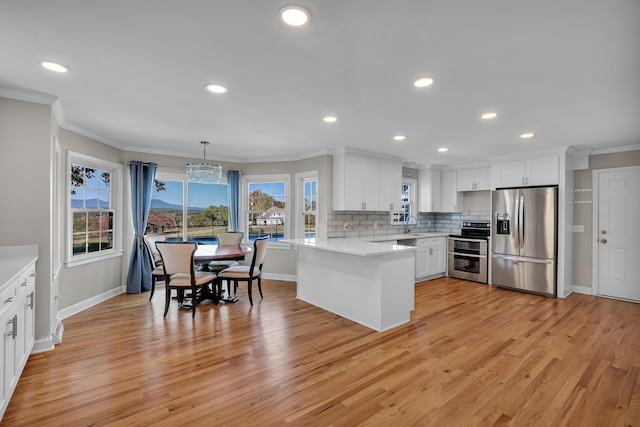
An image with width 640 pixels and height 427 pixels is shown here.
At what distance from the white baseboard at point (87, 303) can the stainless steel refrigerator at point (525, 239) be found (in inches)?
249

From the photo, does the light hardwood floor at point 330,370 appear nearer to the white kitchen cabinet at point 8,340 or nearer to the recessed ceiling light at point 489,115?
the white kitchen cabinet at point 8,340

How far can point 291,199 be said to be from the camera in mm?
5824

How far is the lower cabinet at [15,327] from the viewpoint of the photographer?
6.04 feet

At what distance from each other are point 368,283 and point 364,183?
7.22ft

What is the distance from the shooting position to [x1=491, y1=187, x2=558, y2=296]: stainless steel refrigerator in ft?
15.7

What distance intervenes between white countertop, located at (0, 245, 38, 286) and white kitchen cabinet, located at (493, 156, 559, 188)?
6.32m

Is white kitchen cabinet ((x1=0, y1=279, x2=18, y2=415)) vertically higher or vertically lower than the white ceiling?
lower

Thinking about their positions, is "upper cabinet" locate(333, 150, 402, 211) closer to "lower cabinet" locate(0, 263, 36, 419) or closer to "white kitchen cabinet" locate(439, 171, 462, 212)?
"white kitchen cabinet" locate(439, 171, 462, 212)

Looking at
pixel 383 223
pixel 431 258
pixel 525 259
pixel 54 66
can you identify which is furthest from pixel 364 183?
pixel 54 66

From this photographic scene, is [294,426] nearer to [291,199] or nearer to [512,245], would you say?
[291,199]

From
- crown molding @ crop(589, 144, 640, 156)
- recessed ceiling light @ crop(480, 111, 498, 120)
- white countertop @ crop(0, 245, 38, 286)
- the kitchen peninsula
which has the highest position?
recessed ceiling light @ crop(480, 111, 498, 120)

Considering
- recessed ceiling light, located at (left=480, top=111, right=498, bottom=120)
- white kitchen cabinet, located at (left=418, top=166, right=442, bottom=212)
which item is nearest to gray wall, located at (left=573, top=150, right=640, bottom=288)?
white kitchen cabinet, located at (left=418, top=166, right=442, bottom=212)

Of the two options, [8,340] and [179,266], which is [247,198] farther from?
[8,340]

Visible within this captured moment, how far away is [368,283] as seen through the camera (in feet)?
11.7
